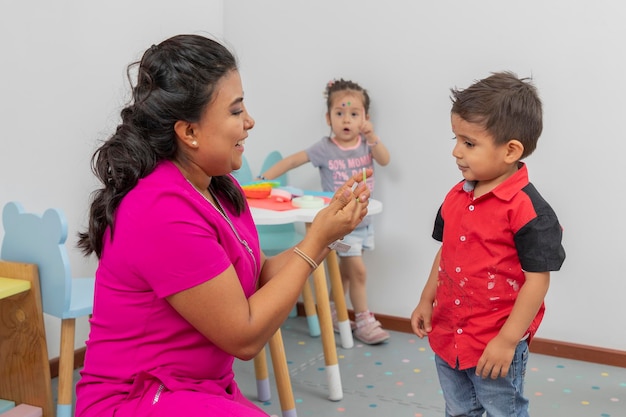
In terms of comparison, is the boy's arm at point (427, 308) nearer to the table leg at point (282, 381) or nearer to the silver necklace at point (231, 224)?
the silver necklace at point (231, 224)

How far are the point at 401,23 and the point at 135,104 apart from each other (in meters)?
1.74

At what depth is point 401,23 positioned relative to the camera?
2.87 meters

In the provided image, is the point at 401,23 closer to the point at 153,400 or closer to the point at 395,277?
the point at 395,277

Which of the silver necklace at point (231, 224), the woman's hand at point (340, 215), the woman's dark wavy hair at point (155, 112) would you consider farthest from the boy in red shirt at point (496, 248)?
the woman's dark wavy hair at point (155, 112)

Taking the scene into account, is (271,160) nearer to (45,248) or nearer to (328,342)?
(328,342)

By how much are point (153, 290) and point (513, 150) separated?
77 centimetres

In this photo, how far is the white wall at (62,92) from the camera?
2.32 meters

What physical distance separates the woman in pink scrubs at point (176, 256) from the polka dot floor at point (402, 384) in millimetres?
1040

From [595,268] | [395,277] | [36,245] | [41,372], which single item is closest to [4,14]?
[36,245]

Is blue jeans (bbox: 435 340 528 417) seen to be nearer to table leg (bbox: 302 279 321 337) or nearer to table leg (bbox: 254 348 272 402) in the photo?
table leg (bbox: 254 348 272 402)

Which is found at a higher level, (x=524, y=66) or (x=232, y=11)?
(x=232, y=11)

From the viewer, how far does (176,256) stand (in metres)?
1.24

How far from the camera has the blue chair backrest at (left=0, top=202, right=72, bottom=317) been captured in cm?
189

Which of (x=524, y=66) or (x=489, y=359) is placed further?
(x=524, y=66)
